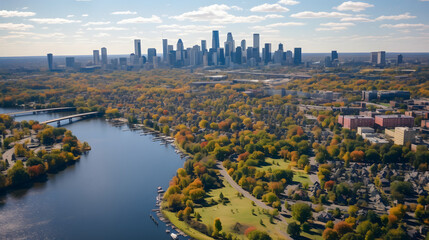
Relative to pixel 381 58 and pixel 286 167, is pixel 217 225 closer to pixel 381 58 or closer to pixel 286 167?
pixel 286 167

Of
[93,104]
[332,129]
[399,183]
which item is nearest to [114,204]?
[399,183]

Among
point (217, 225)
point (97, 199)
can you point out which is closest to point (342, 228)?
point (217, 225)

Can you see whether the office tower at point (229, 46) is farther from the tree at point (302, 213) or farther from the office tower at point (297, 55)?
the tree at point (302, 213)

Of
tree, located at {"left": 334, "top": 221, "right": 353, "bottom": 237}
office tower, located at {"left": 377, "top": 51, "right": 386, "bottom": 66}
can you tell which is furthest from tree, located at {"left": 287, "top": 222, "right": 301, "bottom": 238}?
office tower, located at {"left": 377, "top": 51, "right": 386, "bottom": 66}

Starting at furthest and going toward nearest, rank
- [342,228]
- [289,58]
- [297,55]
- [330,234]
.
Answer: [289,58], [297,55], [342,228], [330,234]

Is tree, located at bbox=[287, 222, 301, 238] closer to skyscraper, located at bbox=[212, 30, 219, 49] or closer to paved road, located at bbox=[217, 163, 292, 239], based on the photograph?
paved road, located at bbox=[217, 163, 292, 239]

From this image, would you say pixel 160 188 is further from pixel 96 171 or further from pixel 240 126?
pixel 240 126
